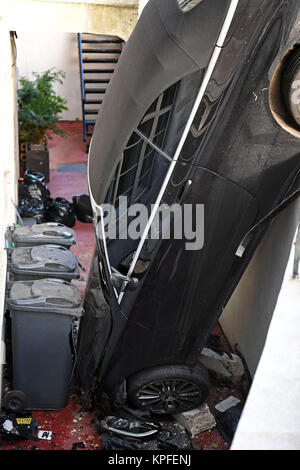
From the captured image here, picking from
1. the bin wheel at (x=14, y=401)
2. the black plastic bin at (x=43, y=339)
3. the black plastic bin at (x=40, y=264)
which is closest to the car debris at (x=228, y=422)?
the black plastic bin at (x=43, y=339)

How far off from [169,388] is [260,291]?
4.34ft

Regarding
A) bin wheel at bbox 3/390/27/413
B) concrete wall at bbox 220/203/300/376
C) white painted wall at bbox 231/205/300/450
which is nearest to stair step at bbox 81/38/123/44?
concrete wall at bbox 220/203/300/376

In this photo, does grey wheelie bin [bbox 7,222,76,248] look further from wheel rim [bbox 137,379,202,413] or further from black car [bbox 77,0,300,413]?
wheel rim [bbox 137,379,202,413]

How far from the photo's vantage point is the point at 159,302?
5348 millimetres

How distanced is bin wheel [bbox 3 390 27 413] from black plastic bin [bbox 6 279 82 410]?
0.15 metres

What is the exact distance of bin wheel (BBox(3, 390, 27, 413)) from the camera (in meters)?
5.58

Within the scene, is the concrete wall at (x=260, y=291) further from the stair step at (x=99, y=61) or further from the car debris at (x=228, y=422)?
the stair step at (x=99, y=61)

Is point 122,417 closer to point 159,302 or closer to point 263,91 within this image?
point 159,302

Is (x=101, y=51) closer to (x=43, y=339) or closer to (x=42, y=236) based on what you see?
(x=42, y=236)

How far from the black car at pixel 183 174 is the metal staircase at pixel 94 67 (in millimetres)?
9765

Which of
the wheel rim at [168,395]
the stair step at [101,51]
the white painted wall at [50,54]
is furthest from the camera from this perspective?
the white painted wall at [50,54]

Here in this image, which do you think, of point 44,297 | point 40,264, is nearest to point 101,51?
point 40,264

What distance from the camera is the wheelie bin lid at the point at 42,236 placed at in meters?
6.54

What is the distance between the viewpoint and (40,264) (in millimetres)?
6094
